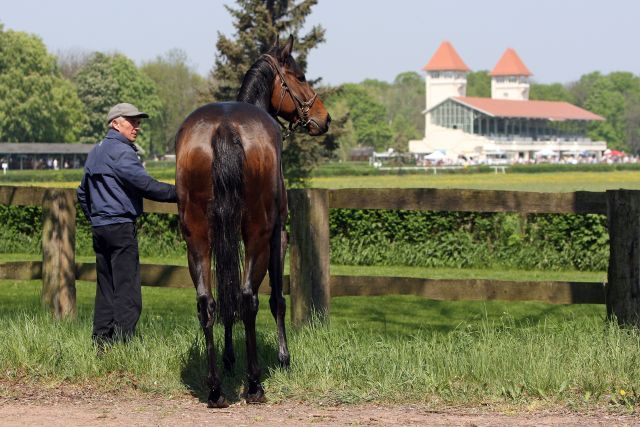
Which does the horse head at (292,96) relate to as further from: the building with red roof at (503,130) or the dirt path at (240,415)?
the building with red roof at (503,130)

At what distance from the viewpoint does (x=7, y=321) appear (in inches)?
331

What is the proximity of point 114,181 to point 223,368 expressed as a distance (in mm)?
1466

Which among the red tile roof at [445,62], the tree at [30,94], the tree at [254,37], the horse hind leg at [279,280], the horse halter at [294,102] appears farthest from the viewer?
the red tile roof at [445,62]

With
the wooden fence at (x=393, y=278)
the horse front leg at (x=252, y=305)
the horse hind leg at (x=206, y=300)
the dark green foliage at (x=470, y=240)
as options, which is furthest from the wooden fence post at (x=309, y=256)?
the dark green foliage at (x=470, y=240)

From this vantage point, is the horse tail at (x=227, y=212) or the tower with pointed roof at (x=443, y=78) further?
the tower with pointed roof at (x=443, y=78)

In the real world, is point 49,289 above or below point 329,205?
below

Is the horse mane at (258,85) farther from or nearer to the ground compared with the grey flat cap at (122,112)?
farther from the ground

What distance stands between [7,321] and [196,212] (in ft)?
8.60

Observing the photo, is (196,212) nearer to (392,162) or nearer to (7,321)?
(7,321)

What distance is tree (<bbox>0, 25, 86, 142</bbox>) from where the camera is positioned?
303ft

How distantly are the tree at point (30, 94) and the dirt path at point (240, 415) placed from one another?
8900cm

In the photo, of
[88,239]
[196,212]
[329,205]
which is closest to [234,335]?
[329,205]

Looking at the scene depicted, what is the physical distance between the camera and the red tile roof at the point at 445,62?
19662 cm

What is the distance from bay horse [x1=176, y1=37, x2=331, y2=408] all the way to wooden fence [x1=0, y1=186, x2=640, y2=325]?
1301mm
